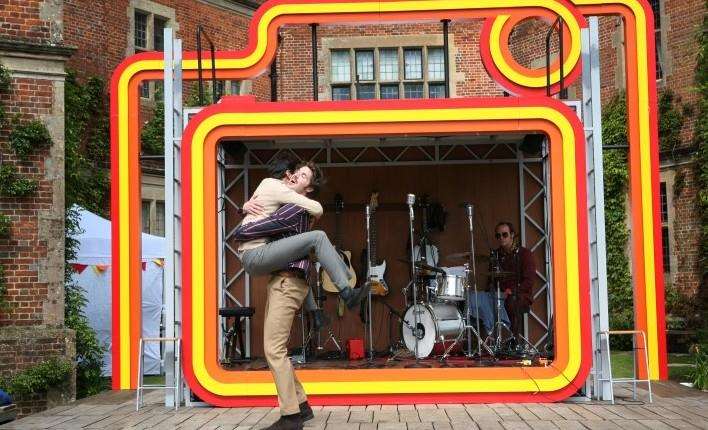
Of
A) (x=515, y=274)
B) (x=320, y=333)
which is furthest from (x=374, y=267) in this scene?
(x=515, y=274)

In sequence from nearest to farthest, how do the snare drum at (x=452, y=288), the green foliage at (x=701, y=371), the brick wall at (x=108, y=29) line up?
the green foliage at (x=701, y=371) → the snare drum at (x=452, y=288) → the brick wall at (x=108, y=29)

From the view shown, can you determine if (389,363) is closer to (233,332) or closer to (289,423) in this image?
(233,332)

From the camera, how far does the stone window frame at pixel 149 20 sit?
19.1 m

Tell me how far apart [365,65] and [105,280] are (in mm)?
10263

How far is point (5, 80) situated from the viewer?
1180 centimetres

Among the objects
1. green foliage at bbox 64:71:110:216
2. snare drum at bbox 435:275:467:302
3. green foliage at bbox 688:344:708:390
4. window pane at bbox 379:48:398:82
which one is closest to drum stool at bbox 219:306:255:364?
snare drum at bbox 435:275:467:302

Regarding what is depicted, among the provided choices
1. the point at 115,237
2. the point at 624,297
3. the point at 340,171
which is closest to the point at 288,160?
the point at 115,237

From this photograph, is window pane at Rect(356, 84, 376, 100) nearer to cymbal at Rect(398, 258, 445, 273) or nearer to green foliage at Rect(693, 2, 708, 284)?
green foliage at Rect(693, 2, 708, 284)

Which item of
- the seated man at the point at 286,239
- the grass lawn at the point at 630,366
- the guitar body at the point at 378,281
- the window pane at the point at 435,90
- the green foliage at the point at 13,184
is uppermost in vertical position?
the window pane at the point at 435,90

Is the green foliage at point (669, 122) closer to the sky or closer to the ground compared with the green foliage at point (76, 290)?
closer to the sky

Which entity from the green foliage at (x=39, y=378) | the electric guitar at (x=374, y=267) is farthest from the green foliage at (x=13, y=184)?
the electric guitar at (x=374, y=267)

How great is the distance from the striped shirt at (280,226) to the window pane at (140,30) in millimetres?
13454

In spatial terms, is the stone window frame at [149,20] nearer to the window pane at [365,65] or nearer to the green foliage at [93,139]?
the green foliage at [93,139]

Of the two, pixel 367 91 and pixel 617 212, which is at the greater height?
pixel 367 91
